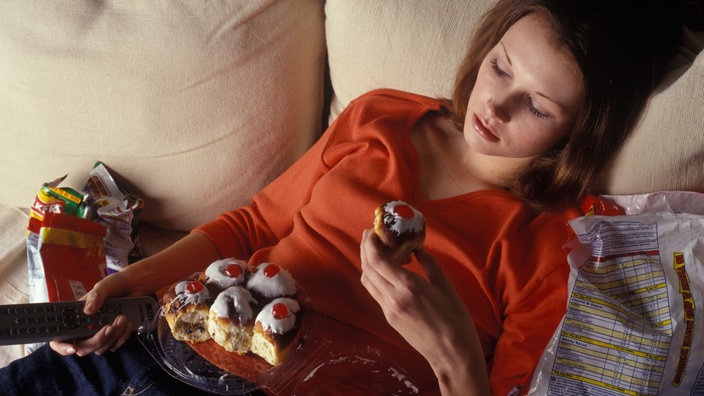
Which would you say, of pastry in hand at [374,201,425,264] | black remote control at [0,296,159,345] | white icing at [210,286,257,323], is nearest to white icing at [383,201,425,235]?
pastry in hand at [374,201,425,264]

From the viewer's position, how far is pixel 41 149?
1.53 metres

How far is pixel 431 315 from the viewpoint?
912 millimetres

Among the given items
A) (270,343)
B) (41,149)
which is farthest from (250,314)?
(41,149)

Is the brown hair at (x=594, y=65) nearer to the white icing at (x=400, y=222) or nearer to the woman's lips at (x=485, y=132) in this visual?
the woman's lips at (x=485, y=132)

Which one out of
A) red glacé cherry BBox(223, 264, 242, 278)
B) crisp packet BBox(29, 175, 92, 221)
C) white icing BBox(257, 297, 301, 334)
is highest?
red glacé cherry BBox(223, 264, 242, 278)

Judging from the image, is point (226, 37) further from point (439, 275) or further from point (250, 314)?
point (439, 275)

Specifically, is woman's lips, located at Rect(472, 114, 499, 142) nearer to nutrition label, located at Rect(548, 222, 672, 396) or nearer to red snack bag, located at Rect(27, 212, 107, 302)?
nutrition label, located at Rect(548, 222, 672, 396)

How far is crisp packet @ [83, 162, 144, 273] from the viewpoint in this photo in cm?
147

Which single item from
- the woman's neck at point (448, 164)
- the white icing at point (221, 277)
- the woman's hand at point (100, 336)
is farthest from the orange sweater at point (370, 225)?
the woman's hand at point (100, 336)

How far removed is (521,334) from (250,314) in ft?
1.41

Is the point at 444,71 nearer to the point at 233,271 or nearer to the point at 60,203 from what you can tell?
the point at 233,271

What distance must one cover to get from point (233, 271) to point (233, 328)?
0.10 meters

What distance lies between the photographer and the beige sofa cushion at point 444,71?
104 cm

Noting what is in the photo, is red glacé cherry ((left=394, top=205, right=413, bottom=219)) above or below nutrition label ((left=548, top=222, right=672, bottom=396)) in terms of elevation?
above
